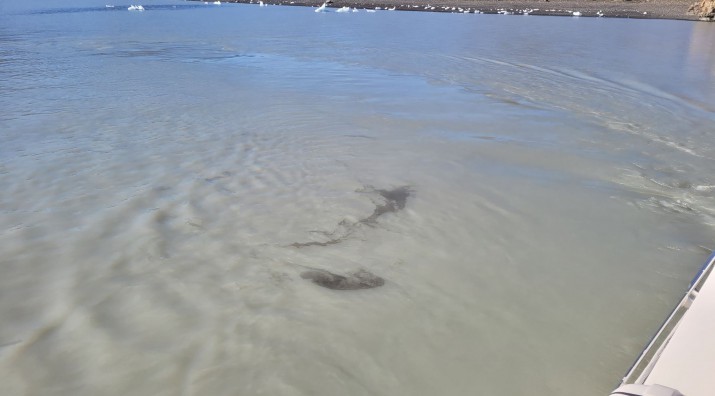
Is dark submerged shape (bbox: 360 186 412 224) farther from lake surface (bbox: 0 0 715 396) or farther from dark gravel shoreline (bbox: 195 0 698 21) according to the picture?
dark gravel shoreline (bbox: 195 0 698 21)

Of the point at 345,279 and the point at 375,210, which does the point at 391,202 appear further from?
the point at 345,279

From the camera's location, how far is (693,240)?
182 inches

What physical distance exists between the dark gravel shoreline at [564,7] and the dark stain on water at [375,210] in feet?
116

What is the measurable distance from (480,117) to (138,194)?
18.8ft

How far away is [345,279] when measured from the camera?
3.97m

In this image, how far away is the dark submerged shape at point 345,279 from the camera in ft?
12.8

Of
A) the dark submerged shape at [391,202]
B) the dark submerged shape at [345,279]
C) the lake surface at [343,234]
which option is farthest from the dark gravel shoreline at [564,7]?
the dark submerged shape at [345,279]

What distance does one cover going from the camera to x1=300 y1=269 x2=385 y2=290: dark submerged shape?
3.89 metres

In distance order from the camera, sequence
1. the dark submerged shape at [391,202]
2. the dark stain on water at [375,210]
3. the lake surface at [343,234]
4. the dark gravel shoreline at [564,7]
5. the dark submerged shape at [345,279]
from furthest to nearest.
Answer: the dark gravel shoreline at [564,7]
the dark submerged shape at [391,202]
the dark stain on water at [375,210]
the dark submerged shape at [345,279]
the lake surface at [343,234]

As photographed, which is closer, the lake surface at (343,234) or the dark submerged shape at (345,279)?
the lake surface at (343,234)

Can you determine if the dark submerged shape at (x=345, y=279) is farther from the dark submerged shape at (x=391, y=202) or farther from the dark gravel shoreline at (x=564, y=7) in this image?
the dark gravel shoreline at (x=564, y=7)

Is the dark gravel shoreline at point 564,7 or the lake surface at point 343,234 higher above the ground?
the dark gravel shoreline at point 564,7

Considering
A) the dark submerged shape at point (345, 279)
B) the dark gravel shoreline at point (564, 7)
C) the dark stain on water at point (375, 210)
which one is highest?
the dark gravel shoreline at point (564, 7)

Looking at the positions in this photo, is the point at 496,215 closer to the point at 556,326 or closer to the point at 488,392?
the point at 556,326
